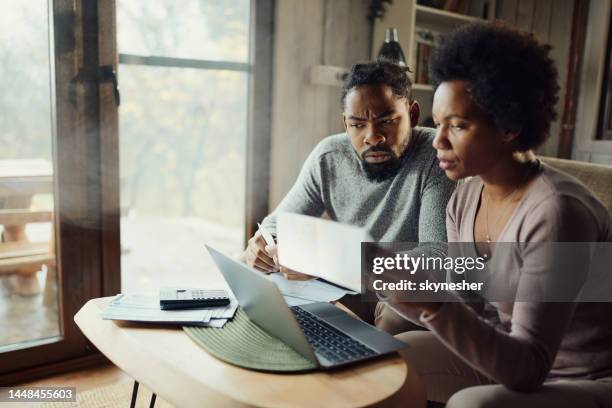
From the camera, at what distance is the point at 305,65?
2564 millimetres

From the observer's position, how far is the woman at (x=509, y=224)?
924 millimetres

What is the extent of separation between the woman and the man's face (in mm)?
374

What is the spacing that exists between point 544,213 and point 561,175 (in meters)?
0.13

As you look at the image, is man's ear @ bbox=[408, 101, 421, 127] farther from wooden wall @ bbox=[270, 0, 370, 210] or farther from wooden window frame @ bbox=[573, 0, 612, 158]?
wooden window frame @ bbox=[573, 0, 612, 158]

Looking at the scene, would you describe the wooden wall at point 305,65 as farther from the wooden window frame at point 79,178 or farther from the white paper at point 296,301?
the white paper at point 296,301

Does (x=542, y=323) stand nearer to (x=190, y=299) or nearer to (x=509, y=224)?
(x=509, y=224)

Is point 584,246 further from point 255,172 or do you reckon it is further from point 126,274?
point 126,274

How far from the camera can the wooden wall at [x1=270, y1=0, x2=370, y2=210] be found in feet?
8.21

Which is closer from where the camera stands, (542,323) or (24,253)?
(542,323)

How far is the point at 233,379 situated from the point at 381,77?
39.8 inches

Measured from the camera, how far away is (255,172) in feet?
8.25

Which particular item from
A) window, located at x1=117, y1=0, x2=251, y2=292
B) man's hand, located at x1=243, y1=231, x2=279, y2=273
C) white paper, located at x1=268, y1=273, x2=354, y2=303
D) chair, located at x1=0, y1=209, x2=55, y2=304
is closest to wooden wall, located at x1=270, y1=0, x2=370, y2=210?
window, located at x1=117, y1=0, x2=251, y2=292

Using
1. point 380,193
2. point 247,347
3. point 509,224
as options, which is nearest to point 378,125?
point 380,193

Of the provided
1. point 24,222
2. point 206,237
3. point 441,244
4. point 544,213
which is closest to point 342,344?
point 544,213
